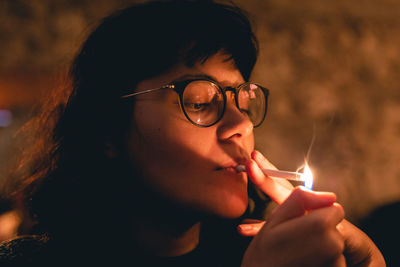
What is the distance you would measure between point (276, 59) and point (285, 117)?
1.43 feet

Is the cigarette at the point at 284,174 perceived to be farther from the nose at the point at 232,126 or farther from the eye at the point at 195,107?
the eye at the point at 195,107

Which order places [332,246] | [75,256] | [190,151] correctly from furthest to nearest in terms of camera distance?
[75,256]
[190,151]
[332,246]

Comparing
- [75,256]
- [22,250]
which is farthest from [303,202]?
[22,250]

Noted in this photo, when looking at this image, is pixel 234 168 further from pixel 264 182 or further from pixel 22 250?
pixel 22 250

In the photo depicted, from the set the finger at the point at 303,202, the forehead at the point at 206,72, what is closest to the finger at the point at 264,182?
the finger at the point at 303,202

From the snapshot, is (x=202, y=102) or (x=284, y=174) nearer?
(x=284, y=174)

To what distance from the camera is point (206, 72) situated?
796mm

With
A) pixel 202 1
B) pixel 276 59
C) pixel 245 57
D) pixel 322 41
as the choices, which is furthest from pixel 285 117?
pixel 202 1

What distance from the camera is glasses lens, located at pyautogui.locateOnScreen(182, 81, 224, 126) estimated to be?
77cm

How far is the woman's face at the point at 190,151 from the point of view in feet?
2.50

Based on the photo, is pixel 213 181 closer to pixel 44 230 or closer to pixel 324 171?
pixel 44 230

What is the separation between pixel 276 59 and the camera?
6.05 feet

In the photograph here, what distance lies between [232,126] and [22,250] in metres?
0.87

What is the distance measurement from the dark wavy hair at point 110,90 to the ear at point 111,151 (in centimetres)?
1
